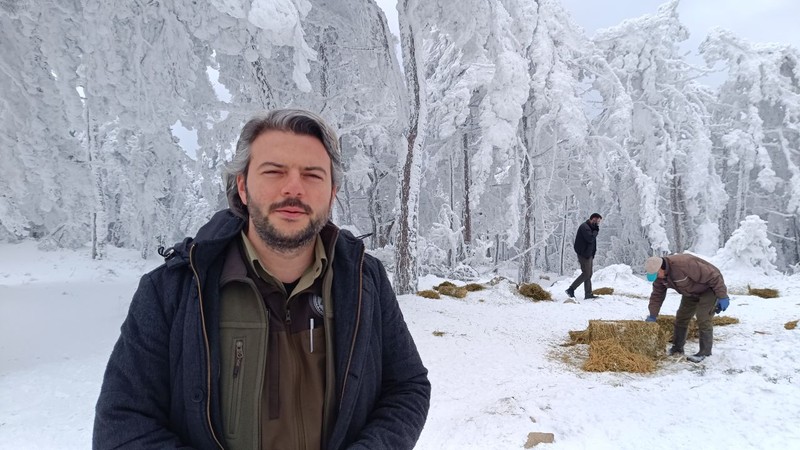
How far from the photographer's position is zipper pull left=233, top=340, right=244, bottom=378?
1.42 m

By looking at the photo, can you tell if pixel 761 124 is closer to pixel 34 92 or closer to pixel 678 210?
pixel 678 210

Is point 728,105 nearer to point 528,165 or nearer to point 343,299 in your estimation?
point 528,165

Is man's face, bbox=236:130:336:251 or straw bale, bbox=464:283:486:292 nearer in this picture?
man's face, bbox=236:130:336:251

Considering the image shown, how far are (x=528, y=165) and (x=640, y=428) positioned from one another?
13314 mm

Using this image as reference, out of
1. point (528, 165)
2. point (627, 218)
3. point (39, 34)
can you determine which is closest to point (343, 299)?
point (39, 34)

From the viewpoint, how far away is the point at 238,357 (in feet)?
4.67

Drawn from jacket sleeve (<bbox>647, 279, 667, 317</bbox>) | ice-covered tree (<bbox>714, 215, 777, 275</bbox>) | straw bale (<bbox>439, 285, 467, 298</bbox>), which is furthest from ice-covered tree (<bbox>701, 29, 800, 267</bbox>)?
jacket sleeve (<bbox>647, 279, 667, 317</bbox>)

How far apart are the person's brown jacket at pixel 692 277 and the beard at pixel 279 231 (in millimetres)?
6451

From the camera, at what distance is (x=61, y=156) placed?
27.2 ft

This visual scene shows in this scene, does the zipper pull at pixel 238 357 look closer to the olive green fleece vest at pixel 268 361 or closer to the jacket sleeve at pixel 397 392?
the olive green fleece vest at pixel 268 361

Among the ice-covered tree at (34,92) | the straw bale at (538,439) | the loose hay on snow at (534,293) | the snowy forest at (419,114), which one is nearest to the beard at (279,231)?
the straw bale at (538,439)

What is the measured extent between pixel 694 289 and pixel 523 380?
10.0ft

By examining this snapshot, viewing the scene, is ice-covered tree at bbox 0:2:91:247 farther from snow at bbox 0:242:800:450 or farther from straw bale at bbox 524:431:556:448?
straw bale at bbox 524:431:556:448

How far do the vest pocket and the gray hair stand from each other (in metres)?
0.52
